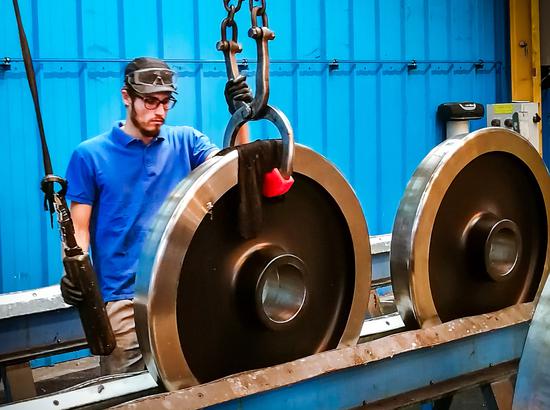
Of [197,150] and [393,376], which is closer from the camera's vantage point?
[393,376]

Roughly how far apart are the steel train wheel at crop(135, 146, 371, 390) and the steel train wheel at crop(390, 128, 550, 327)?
0.41ft

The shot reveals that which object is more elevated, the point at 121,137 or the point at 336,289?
the point at 121,137

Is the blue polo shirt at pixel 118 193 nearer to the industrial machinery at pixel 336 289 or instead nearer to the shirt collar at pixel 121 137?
the shirt collar at pixel 121 137

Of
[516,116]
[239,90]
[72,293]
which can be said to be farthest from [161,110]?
[516,116]

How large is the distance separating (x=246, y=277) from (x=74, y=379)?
185cm

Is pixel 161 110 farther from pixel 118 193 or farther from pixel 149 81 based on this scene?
pixel 118 193

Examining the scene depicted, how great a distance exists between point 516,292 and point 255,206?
35.2 inches

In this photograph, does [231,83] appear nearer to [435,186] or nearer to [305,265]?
[305,265]

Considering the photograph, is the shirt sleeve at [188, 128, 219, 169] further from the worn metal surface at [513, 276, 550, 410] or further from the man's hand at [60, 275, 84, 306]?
the worn metal surface at [513, 276, 550, 410]

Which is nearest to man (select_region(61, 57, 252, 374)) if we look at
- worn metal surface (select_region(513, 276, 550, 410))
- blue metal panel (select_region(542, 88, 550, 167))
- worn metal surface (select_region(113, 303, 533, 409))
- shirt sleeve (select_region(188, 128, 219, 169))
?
shirt sleeve (select_region(188, 128, 219, 169))

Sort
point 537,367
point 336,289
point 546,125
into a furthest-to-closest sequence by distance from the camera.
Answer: point 546,125, point 336,289, point 537,367

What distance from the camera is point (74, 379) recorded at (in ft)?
10.0

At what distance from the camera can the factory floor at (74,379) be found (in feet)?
9.39

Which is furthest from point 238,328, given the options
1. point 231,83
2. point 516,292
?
→ point 516,292
